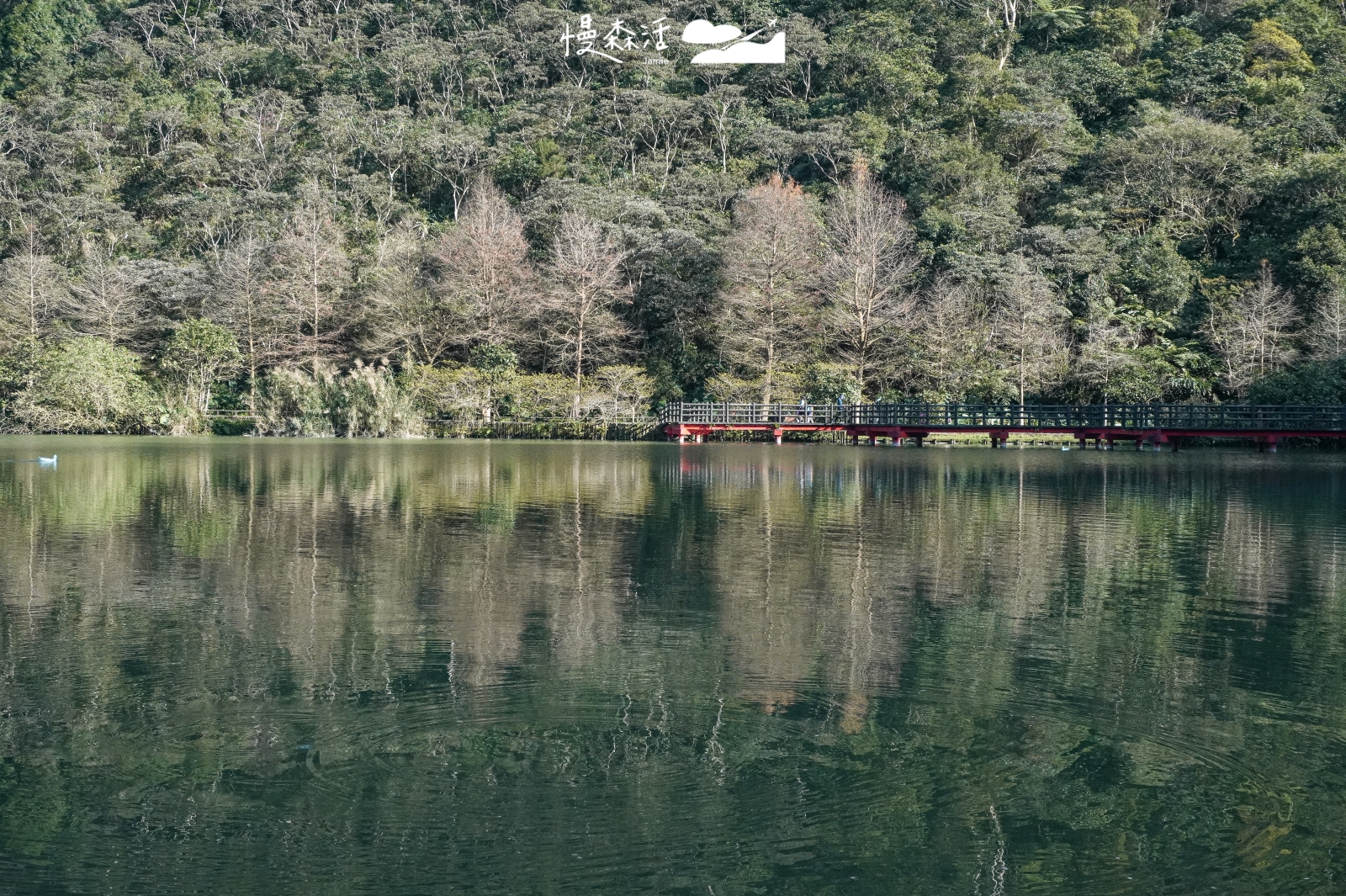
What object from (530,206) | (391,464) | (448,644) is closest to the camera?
(448,644)

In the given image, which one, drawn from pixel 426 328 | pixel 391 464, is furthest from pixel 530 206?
pixel 391 464

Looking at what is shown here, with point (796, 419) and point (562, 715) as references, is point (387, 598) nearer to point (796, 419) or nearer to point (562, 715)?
point (562, 715)

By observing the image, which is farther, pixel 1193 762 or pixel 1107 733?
pixel 1107 733

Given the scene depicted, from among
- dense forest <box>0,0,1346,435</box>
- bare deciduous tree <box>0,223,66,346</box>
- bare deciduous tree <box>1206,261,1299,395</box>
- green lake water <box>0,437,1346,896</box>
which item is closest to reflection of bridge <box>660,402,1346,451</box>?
dense forest <box>0,0,1346,435</box>

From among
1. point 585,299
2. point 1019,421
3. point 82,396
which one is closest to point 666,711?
point 1019,421

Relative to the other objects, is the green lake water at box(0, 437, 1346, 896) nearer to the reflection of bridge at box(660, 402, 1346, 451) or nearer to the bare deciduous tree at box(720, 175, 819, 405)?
the reflection of bridge at box(660, 402, 1346, 451)

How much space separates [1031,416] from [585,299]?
21222 millimetres

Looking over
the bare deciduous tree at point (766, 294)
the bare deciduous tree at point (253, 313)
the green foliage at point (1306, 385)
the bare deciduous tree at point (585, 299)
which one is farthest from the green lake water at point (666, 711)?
the bare deciduous tree at point (253, 313)

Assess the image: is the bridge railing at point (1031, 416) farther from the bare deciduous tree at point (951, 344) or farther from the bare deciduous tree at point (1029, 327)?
the bare deciduous tree at point (1029, 327)

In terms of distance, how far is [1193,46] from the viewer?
257 ft

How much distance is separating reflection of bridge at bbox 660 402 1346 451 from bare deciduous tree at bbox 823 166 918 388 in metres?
4.51

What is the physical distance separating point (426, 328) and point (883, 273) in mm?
22293

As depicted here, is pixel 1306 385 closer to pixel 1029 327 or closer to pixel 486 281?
pixel 1029 327

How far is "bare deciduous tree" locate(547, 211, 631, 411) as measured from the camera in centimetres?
5972
